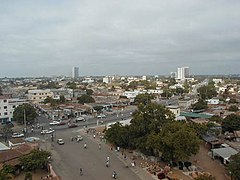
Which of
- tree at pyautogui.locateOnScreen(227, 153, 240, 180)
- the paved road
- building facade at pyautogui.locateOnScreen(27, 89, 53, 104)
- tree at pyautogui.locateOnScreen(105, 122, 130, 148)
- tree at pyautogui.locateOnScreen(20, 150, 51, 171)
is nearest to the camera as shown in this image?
tree at pyautogui.locateOnScreen(227, 153, 240, 180)

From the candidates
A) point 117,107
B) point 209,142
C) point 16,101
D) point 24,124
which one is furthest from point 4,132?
point 117,107

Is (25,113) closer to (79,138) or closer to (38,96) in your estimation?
(79,138)

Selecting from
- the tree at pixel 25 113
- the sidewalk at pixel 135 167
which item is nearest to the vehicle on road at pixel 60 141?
the sidewalk at pixel 135 167

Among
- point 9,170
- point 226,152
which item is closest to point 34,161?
point 9,170

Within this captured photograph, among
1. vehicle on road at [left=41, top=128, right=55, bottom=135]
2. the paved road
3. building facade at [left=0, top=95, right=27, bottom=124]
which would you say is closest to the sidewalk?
the paved road

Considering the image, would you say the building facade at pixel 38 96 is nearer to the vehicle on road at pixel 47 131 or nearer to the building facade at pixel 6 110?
the building facade at pixel 6 110

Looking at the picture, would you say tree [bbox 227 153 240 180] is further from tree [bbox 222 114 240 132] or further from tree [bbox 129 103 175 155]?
tree [bbox 222 114 240 132]
